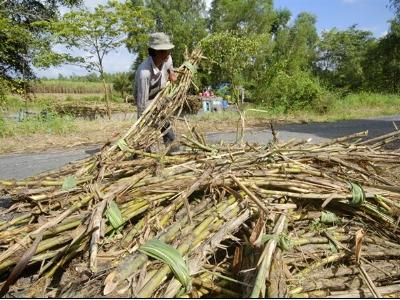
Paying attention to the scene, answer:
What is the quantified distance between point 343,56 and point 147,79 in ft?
134

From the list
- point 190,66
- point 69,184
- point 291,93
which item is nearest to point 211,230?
point 69,184

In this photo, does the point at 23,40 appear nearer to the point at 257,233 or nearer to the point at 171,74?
the point at 171,74

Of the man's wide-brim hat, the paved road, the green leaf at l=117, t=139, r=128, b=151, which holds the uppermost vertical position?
the man's wide-brim hat

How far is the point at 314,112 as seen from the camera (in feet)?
51.1

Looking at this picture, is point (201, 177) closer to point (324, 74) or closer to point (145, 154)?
point (145, 154)

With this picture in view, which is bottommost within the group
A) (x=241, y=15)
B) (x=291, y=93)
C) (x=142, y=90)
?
(x=291, y=93)

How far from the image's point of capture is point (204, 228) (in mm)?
2166

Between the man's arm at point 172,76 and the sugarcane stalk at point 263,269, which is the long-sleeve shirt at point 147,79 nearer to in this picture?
the man's arm at point 172,76

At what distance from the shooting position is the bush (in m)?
15.9

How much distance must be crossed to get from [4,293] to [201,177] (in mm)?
1266

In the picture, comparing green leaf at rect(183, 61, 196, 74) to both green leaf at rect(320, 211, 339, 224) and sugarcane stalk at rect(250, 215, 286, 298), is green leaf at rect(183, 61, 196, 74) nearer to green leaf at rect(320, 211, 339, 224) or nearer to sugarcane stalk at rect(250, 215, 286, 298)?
green leaf at rect(320, 211, 339, 224)

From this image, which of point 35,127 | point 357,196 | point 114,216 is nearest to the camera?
point 114,216

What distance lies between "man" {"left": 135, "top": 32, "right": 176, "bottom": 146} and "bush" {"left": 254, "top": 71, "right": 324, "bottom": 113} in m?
11.1

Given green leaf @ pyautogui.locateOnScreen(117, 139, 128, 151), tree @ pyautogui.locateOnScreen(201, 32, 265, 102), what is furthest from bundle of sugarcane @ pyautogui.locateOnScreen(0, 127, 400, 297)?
tree @ pyautogui.locateOnScreen(201, 32, 265, 102)
